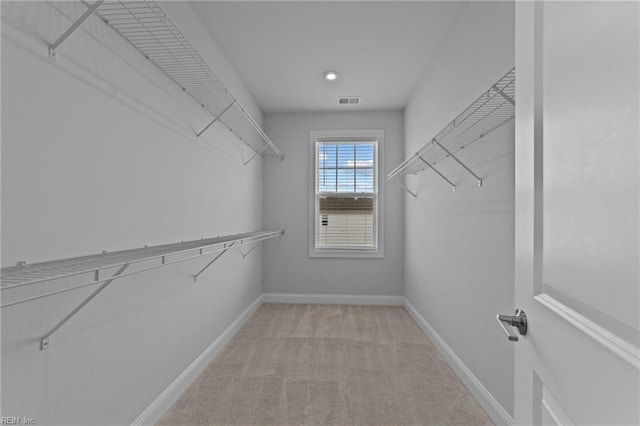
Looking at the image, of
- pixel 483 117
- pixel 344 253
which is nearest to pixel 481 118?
pixel 483 117

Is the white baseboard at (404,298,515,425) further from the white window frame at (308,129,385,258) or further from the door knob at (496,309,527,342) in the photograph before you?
the white window frame at (308,129,385,258)

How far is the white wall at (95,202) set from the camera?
3.06 feet

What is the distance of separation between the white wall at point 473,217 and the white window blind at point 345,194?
1102 mm

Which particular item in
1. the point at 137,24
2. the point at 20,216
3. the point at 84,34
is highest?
the point at 137,24

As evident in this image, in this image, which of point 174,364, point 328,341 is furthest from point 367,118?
point 174,364

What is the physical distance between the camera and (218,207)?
2.49 m

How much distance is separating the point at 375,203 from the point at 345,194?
1.34 feet

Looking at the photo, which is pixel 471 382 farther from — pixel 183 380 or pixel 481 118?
pixel 183 380

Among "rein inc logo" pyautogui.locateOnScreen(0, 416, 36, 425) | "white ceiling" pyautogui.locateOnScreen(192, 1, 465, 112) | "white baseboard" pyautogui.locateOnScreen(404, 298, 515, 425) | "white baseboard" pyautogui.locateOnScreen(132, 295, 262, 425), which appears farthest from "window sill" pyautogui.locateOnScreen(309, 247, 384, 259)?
"rein inc logo" pyautogui.locateOnScreen(0, 416, 36, 425)

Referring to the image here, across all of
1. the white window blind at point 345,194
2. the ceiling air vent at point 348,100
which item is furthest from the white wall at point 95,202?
the white window blind at point 345,194

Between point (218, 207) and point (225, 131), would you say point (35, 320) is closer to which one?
point (218, 207)

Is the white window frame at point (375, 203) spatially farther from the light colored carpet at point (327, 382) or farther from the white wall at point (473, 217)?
the light colored carpet at point (327, 382)

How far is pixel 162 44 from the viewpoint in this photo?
1391 mm

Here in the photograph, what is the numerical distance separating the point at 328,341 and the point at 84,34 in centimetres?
258
